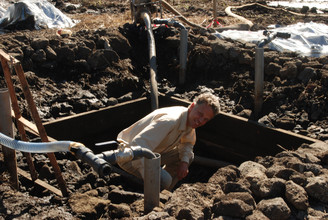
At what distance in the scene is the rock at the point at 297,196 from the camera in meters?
3.15

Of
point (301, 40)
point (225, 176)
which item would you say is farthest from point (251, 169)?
point (301, 40)

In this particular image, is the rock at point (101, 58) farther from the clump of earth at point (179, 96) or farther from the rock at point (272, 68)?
the rock at point (272, 68)

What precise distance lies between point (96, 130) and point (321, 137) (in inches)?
137

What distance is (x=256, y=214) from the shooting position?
302 cm

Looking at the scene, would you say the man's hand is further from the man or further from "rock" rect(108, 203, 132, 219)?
"rock" rect(108, 203, 132, 219)

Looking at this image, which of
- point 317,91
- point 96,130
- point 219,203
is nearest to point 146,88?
point 96,130

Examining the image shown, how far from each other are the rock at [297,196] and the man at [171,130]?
1.06 meters

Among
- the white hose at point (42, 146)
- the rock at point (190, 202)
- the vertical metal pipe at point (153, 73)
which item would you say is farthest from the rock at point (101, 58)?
the rock at point (190, 202)

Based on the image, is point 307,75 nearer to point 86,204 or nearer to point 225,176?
point 225,176

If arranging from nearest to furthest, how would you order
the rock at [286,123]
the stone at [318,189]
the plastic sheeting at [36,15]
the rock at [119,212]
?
1. the stone at [318,189]
2. the rock at [119,212]
3. the rock at [286,123]
4. the plastic sheeting at [36,15]

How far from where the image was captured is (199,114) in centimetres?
394

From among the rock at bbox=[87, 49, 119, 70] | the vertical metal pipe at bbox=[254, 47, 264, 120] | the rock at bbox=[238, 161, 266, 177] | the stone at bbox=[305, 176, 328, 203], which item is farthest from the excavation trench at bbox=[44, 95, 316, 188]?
the stone at bbox=[305, 176, 328, 203]

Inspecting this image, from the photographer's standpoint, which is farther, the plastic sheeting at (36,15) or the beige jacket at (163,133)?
the plastic sheeting at (36,15)

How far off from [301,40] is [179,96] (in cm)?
295
